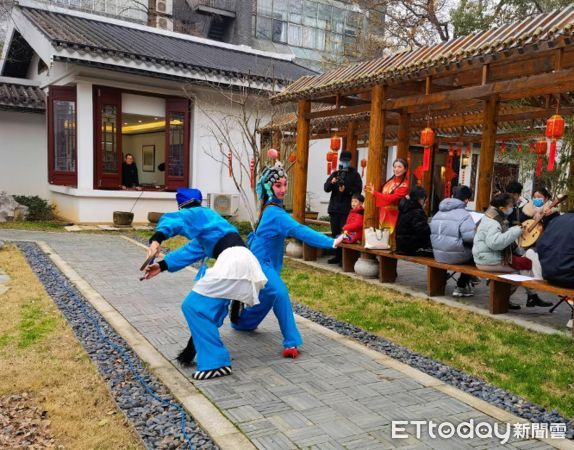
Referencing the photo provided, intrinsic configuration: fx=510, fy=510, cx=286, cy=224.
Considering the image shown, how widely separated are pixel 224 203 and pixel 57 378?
11092mm

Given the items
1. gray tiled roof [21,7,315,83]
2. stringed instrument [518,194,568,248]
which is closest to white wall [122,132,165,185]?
gray tiled roof [21,7,315,83]

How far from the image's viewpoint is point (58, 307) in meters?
5.98

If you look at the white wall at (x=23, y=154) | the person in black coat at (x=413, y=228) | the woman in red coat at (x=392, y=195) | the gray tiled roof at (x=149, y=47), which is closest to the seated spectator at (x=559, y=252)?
the person in black coat at (x=413, y=228)

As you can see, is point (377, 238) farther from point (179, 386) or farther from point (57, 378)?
point (57, 378)

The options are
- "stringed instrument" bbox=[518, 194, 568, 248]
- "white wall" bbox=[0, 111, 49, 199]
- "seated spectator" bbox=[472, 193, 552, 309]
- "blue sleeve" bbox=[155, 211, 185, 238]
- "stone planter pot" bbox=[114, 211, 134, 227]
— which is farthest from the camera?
"white wall" bbox=[0, 111, 49, 199]

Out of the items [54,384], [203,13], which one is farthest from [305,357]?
[203,13]

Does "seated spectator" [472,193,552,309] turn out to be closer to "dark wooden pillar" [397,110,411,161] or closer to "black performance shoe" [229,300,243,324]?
"black performance shoe" [229,300,243,324]

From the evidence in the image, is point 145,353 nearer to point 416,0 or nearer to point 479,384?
point 479,384

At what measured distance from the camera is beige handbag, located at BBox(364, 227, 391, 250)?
7.96m

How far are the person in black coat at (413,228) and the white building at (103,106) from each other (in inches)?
275

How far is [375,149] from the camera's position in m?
8.27

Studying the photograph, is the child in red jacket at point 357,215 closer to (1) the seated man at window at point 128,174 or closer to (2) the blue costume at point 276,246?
(2) the blue costume at point 276,246

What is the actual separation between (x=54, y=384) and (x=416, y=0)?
20.7 m

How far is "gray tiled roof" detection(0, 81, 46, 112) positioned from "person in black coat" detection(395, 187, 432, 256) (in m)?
11.9
